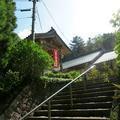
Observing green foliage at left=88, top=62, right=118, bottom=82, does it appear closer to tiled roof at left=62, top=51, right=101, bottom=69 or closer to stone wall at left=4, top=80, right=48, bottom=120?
tiled roof at left=62, top=51, right=101, bottom=69

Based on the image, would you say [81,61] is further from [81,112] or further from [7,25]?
[81,112]

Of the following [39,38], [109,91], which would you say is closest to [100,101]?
[109,91]

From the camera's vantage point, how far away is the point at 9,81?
1083cm

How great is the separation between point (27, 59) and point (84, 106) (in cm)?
427

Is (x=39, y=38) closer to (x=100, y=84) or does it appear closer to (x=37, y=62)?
(x=37, y=62)

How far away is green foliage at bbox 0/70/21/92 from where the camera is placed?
10495 millimetres

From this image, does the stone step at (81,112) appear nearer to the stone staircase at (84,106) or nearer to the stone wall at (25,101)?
the stone staircase at (84,106)

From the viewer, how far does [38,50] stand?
41.3ft

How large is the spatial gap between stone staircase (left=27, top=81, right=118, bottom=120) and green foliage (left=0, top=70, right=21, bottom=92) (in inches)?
58.7

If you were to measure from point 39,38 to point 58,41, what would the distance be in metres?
2.47

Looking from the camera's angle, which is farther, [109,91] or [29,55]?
[29,55]

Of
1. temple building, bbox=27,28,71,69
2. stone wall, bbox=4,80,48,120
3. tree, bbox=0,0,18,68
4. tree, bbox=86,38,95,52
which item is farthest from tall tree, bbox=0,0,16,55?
tree, bbox=86,38,95,52

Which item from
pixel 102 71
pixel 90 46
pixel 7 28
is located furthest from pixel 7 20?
pixel 90 46

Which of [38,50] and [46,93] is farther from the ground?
[38,50]
